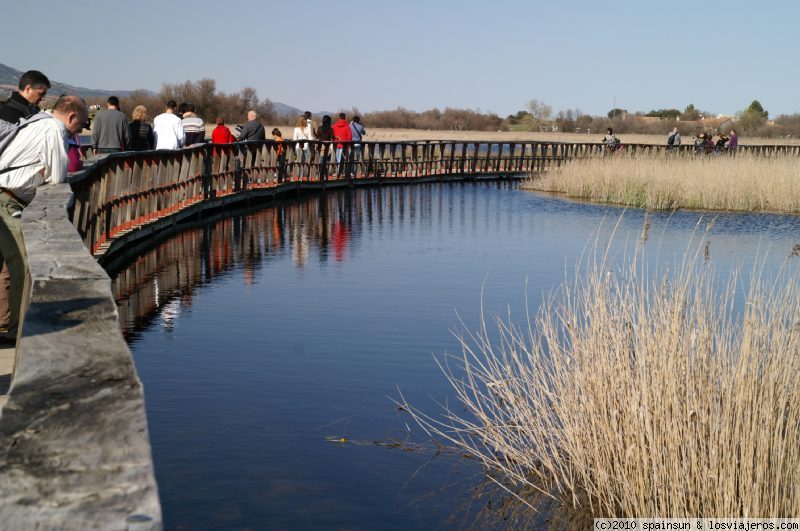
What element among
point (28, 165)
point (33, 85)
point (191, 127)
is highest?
point (33, 85)

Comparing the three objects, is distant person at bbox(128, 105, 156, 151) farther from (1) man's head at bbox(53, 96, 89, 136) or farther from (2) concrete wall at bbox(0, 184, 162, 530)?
(2) concrete wall at bbox(0, 184, 162, 530)

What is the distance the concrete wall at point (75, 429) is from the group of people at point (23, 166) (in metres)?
3.72

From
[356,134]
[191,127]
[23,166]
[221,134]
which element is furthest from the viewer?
[356,134]

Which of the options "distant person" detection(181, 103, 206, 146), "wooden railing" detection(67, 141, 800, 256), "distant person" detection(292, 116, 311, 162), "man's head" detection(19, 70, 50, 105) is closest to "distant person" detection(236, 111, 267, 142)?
"wooden railing" detection(67, 141, 800, 256)

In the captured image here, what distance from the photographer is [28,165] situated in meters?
8.23

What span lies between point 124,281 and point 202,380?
194 inches

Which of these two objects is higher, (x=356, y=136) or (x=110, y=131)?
(x=110, y=131)

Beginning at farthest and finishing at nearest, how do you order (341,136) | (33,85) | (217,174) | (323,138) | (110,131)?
1. (341,136)
2. (323,138)
3. (217,174)
4. (110,131)
5. (33,85)

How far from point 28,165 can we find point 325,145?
972 inches

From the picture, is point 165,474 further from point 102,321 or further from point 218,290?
point 218,290

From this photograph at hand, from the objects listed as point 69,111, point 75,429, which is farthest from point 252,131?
point 75,429

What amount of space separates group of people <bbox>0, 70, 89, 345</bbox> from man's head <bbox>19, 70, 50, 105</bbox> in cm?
101

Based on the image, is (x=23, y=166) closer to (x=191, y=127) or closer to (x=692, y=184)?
(x=191, y=127)

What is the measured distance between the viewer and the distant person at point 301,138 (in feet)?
103
